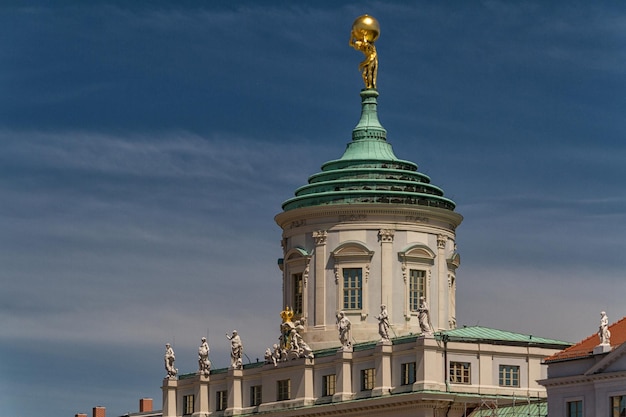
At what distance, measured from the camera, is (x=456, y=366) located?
121m

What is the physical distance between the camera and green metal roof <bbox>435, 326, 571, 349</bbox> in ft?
398

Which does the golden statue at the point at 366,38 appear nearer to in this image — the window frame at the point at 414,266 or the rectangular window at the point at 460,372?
the window frame at the point at 414,266

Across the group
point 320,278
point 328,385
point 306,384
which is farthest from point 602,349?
point 320,278

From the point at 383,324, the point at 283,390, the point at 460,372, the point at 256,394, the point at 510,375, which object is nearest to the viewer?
the point at 460,372

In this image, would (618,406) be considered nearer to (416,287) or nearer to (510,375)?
(510,375)

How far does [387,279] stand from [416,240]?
3.49 meters

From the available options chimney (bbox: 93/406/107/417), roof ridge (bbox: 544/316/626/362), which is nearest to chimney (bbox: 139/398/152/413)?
chimney (bbox: 93/406/107/417)

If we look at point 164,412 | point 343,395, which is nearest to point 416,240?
point 343,395

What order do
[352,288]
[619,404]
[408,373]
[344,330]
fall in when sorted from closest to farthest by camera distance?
1. [619,404]
2. [408,373]
3. [344,330]
4. [352,288]

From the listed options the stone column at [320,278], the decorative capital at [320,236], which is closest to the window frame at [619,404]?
the stone column at [320,278]

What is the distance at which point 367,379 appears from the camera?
408ft

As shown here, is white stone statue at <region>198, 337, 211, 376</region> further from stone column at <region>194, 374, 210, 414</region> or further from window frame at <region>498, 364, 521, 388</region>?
window frame at <region>498, 364, 521, 388</region>

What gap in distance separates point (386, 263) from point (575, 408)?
2863cm

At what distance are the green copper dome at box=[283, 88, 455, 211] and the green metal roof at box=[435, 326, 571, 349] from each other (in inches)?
458
